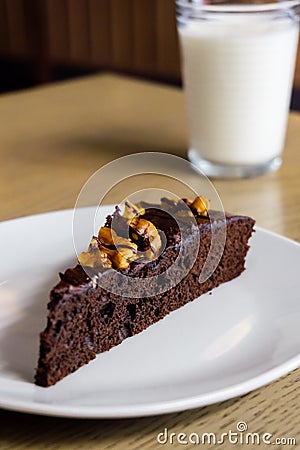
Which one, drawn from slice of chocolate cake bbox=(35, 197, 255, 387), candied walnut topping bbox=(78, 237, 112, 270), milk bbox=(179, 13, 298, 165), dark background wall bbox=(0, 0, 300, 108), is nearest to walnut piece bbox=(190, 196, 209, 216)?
slice of chocolate cake bbox=(35, 197, 255, 387)

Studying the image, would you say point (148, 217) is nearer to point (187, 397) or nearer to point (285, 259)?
point (285, 259)

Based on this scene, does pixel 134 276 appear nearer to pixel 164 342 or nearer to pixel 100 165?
pixel 164 342

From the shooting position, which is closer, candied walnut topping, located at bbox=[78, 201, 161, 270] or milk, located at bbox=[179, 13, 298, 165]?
candied walnut topping, located at bbox=[78, 201, 161, 270]

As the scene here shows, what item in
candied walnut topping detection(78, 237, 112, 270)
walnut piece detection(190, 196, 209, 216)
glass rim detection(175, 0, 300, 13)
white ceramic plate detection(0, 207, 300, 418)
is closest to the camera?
white ceramic plate detection(0, 207, 300, 418)

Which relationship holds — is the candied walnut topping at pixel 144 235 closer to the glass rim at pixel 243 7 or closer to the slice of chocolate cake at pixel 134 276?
the slice of chocolate cake at pixel 134 276

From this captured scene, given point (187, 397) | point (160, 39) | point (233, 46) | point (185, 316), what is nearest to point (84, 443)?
point (187, 397)

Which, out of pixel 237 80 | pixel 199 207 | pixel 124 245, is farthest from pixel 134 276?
pixel 237 80

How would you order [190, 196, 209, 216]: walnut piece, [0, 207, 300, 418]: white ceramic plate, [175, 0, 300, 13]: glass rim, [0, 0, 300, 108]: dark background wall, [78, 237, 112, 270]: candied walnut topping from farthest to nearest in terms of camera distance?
[0, 0, 300, 108]: dark background wall < [175, 0, 300, 13]: glass rim < [190, 196, 209, 216]: walnut piece < [78, 237, 112, 270]: candied walnut topping < [0, 207, 300, 418]: white ceramic plate

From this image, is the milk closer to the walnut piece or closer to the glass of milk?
the glass of milk
